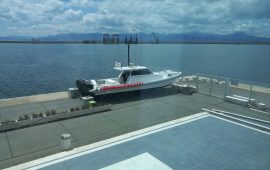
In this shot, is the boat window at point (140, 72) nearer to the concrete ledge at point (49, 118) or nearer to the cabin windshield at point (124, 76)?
the cabin windshield at point (124, 76)

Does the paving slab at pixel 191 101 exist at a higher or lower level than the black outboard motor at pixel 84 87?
lower

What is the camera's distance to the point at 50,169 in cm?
529

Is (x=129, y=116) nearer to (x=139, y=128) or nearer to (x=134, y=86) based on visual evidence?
(x=139, y=128)

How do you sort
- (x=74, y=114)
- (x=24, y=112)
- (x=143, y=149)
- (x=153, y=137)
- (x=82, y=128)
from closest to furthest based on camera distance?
(x=143, y=149) < (x=153, y=137) < (x=82, y=128) < (x=74, y=114) < (x=24, y=112)

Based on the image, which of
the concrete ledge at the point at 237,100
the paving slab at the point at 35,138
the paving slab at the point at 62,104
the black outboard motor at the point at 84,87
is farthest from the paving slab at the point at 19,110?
the concrete ledge at the point at 237,100

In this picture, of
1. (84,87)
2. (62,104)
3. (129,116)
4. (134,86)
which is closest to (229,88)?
(134,86)

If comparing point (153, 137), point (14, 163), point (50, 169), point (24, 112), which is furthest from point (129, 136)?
point (24, 112)

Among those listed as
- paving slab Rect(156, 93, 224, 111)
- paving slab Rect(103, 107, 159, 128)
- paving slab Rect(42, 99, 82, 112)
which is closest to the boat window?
paving slab Rect(156, 93, 224, 111)

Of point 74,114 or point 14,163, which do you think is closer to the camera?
point 14,163

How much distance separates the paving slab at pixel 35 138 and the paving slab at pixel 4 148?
0.12 m

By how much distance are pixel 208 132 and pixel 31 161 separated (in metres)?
5.06

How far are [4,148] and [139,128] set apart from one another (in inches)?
159

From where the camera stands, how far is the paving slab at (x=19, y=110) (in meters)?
9.23

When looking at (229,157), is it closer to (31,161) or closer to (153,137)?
(153,137)
